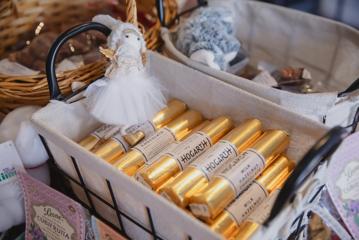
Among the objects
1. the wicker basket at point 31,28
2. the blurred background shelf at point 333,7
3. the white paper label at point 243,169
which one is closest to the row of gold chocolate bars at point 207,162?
the white paper label at point 243,169

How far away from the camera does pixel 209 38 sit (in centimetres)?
64

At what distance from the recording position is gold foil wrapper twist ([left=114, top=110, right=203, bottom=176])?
49 centimetres

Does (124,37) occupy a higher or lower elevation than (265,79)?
higher

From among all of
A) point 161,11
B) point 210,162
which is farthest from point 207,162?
point 161,11

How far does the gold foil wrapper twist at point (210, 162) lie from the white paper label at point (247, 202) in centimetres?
4

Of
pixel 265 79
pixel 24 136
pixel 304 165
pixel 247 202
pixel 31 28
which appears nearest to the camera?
pixel 304 165

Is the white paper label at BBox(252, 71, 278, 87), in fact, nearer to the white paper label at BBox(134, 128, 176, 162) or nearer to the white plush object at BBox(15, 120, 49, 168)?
the white paper label at BBox(134, 128, 176, 162)

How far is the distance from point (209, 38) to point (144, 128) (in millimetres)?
192

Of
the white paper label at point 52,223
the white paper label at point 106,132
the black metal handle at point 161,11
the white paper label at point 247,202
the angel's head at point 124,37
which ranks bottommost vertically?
the white paper label at point 52,223

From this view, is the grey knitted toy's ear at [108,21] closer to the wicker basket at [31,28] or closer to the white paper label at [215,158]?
the wicker basket at [31,28]

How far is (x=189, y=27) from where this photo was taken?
25.9 inches

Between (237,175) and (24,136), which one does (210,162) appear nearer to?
(237,175)

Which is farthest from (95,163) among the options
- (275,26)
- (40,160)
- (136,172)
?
(275,26)

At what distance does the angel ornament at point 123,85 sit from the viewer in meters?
0.51
